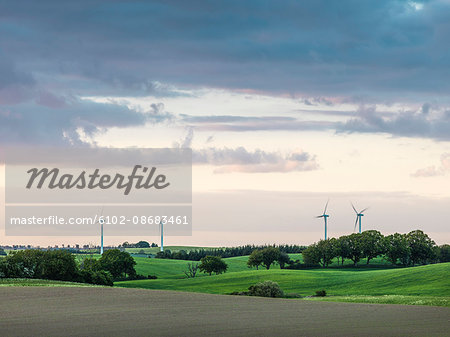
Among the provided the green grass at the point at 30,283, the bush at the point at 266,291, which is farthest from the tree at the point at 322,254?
the green grass at the point at 30,283

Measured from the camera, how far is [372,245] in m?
155

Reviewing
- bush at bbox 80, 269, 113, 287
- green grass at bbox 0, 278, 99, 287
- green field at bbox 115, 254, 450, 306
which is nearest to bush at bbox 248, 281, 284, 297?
green field at bbox 115, 254, 450, 306

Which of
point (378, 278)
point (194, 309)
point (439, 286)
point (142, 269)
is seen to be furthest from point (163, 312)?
point (142, 269)

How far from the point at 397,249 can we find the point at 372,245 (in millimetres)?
5733

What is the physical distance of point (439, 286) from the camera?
285ft

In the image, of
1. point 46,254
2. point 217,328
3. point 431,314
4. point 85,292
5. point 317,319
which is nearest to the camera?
point 217,328

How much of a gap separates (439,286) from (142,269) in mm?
86255

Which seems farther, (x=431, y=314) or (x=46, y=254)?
(x=46, y=254)

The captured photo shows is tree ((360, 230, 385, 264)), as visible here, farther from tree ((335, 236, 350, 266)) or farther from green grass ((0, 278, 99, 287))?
green grass ((0, 278, 99, 287))

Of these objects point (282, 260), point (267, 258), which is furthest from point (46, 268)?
point (282, 260)

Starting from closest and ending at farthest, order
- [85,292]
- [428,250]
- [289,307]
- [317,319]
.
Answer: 1. [317,319]
2. [289,307]
3. [85,292]
4. [428,250]

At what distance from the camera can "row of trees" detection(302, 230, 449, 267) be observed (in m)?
154

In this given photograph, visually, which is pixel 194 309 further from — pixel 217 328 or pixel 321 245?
pixel 321 245

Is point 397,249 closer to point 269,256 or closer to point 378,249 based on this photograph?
point 378,249
